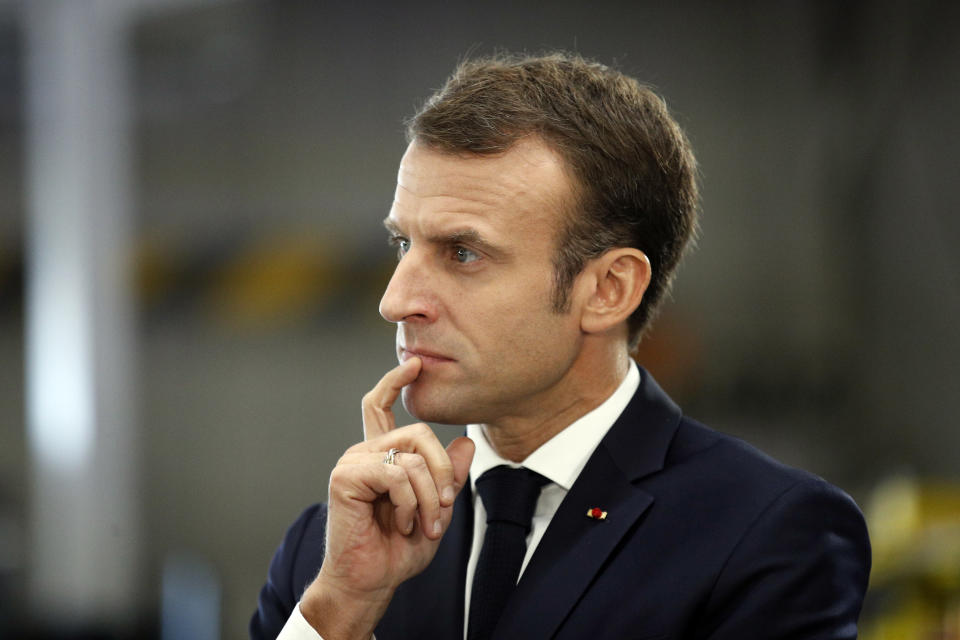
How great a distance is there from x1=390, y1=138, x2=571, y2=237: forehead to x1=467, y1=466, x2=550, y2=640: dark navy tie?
49cm

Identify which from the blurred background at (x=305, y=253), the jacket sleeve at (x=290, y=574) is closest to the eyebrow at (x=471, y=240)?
the jacket sleeve at (x=290, y=574)

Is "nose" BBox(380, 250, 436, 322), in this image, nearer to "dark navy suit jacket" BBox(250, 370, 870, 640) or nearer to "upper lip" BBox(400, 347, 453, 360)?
"upper lip" BBox(400, 347, 453, 360)

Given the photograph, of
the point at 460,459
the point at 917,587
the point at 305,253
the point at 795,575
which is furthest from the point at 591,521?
the point at 305,253

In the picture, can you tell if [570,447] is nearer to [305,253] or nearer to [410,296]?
[410,296]

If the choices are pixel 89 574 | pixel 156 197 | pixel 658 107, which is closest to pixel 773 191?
pixel 156 197

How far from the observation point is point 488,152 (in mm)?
2090

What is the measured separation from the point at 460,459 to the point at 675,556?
1.38 ft

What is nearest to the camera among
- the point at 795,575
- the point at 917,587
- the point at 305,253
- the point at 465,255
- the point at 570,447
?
the point at 795,575

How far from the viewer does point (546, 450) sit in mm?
2195

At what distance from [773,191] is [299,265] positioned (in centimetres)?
418

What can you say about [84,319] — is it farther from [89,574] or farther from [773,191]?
[773,191]

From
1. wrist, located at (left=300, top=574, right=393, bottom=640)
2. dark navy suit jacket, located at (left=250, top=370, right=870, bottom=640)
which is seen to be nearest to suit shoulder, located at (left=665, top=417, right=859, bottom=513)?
dark navy suit jacket, located at (left=250, top=370, right=870, bottom=640)

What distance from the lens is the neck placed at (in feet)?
7.29

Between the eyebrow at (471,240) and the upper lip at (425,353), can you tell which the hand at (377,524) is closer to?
the upper lip at (425,353)
